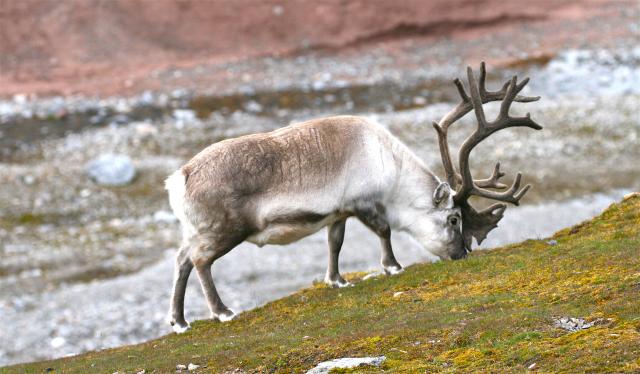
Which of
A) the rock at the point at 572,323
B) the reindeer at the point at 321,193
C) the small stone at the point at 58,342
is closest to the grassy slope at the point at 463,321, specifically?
the rock at the point at 572,323

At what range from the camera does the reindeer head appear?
13.9m

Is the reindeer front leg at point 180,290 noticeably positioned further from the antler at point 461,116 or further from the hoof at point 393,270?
the antler at point 461,116

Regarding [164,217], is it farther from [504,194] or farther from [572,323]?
[572,323]

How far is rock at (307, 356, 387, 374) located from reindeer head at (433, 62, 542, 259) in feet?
18.0

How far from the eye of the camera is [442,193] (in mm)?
14086

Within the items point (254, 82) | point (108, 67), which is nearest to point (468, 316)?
point (254, 82)

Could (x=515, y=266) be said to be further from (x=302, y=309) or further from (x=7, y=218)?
(x=7, y=218)

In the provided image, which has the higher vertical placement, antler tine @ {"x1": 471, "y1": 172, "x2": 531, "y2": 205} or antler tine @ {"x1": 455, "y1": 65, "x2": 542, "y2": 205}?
antler tine @ {"x1": 455, "y1": 65, "x2": 542, "y2": 205}

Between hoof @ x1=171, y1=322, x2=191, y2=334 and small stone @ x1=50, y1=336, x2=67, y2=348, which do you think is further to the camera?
small stone @ x1=50, y1=336, x2=67, y2=348

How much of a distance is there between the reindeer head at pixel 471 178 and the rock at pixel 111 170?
18300mm

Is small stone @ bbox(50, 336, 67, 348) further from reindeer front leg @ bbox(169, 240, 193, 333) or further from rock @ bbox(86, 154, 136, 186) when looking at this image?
rock @ bbox(86, 154, 136, 186)

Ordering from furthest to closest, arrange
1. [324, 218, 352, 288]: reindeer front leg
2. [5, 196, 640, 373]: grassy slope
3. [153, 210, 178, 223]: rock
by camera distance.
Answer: [153, 210, 178, 223]: rock
[324, 218, 352, 288]: reindeer front leg
[5, 196, 640, 373]: grassy slope

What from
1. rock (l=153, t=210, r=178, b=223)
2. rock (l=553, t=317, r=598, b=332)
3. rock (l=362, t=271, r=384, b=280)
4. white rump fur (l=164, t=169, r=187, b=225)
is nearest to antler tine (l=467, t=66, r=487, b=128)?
rock (l=362, t=271, r=384, b=280)

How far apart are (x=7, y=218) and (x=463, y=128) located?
15.6 metres
